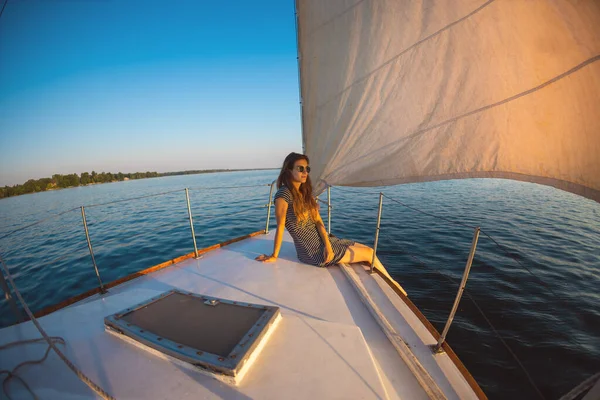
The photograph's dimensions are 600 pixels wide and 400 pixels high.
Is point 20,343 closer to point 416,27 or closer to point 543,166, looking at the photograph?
point 543,166

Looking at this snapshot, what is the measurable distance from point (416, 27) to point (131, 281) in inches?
159

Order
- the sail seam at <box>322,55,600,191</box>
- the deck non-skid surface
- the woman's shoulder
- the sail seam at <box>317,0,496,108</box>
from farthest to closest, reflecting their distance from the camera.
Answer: the woman's shoulder, the sail seam at <box>317,0,496,108</box>, the sail seam at <box>322,55,600,191</box>, the deck non-skid surface

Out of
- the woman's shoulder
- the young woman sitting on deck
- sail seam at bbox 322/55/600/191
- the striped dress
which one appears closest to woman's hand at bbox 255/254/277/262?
the young woman sitting on deck

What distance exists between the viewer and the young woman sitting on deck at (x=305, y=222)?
2.68m

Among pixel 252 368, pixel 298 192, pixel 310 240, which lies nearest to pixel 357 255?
pixel 310 240

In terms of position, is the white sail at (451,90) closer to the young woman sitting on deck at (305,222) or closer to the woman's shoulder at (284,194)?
the young woman sitting on deck at (305,222)

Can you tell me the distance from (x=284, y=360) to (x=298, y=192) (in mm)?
1812

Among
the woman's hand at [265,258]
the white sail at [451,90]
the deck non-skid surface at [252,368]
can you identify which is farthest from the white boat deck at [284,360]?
A: the white sail at [451,90]

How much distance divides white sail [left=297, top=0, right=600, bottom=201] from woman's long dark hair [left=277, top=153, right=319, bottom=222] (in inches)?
12.7

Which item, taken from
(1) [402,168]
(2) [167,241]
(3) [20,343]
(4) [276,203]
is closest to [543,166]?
(1) [402,168]

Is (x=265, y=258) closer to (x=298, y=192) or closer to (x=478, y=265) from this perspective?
(x=298, y=192)

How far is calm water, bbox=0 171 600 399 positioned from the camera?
2811 mm

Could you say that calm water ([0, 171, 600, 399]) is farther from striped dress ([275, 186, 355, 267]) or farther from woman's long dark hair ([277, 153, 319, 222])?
woman's long dark hair ([277, 153, 319, 222])

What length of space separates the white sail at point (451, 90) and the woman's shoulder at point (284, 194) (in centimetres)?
56
